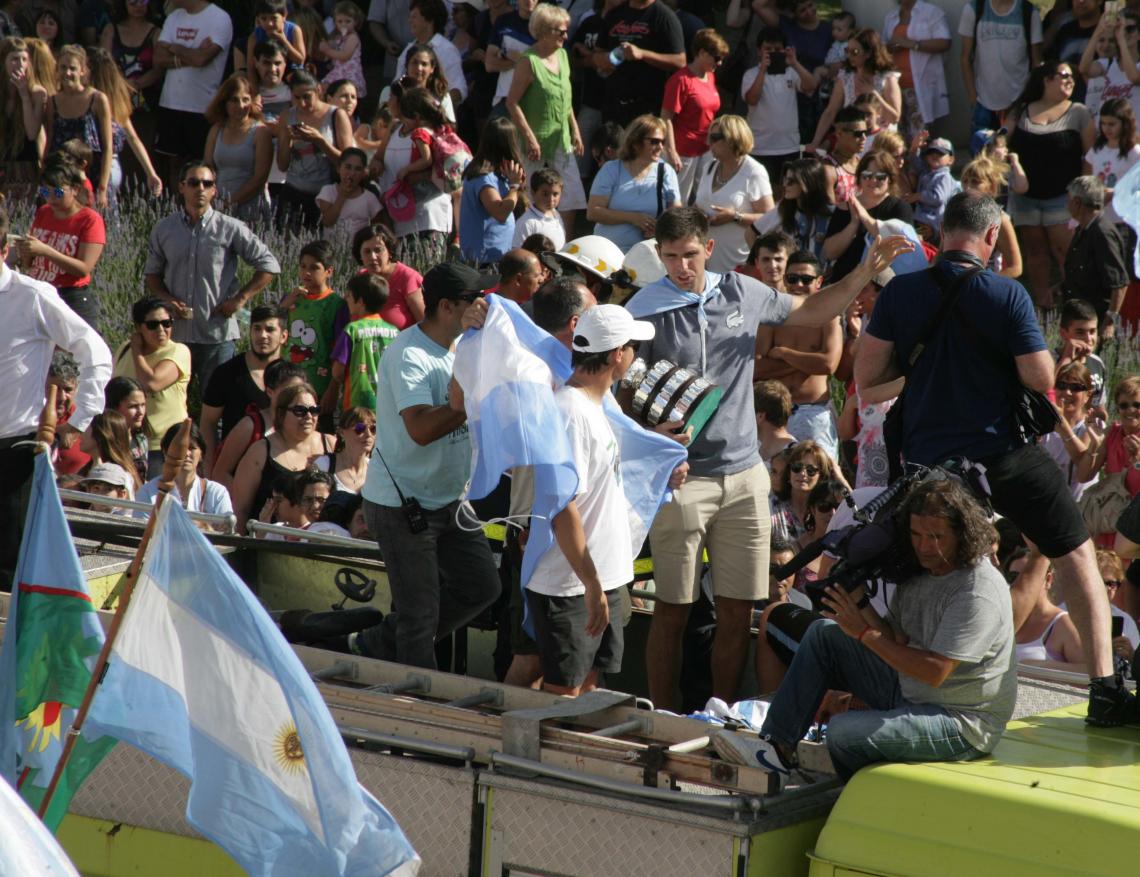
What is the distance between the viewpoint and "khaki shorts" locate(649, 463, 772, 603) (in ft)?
22.6

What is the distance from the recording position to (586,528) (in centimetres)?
609

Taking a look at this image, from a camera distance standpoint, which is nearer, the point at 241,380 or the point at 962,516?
the point at 962,516

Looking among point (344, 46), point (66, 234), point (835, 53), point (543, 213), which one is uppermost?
point (835, 53)

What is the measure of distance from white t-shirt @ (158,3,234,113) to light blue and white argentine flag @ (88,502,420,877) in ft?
37.1

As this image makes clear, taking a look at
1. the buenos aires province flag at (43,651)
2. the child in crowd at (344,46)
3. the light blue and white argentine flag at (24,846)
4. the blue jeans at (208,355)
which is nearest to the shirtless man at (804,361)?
the buenos aires province flag at (43,651)

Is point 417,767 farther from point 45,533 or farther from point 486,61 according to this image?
point 486,61

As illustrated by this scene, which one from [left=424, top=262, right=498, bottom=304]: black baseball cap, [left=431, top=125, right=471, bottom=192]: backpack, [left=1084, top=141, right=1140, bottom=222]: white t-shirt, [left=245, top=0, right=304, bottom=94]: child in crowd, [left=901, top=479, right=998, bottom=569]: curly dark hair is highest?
[left=245, top=0, right=304, bottom=94]: child in crowd

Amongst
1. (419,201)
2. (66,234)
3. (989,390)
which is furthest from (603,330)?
(419,201)

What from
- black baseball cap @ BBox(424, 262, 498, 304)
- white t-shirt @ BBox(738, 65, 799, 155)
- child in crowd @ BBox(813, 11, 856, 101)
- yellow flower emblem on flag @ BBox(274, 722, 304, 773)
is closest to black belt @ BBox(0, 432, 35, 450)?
black baseball cap @ BBox(424, 262, 498, 304)

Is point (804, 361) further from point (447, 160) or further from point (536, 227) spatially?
point (447, 160)

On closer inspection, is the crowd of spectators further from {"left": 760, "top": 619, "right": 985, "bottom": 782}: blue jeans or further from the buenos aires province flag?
the buenos aires province flag

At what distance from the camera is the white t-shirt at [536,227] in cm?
1155

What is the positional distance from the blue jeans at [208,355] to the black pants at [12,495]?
412 cm

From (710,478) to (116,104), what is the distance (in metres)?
9.10
